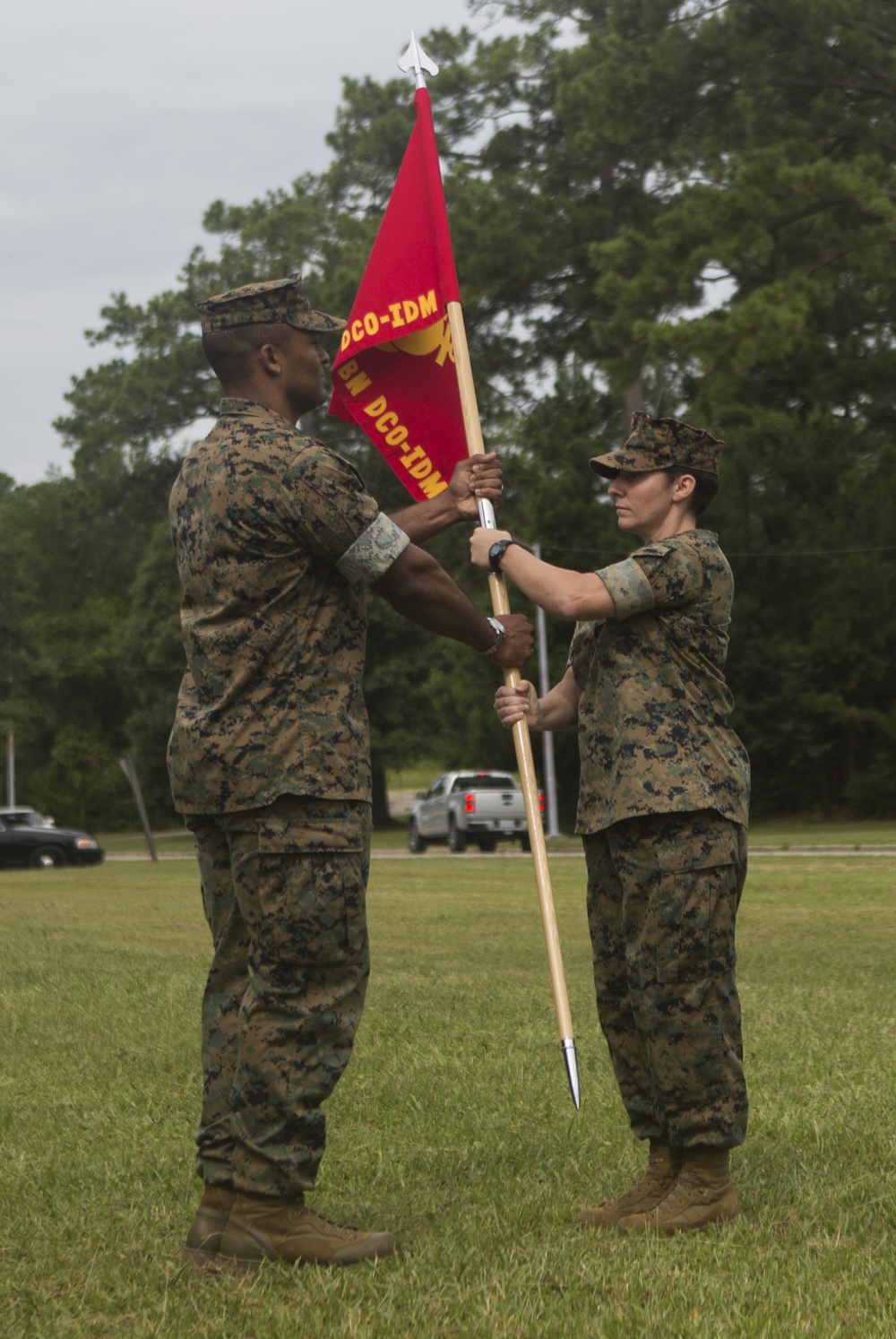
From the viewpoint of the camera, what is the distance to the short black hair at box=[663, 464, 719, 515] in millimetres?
4801

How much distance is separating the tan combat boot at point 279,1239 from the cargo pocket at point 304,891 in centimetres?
63

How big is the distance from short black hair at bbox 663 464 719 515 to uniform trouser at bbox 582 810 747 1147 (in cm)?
99

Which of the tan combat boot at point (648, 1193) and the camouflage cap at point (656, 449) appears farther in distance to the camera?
the camouflage cap at point (656, 449)

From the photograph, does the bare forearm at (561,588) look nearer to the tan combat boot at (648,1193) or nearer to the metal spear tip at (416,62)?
the tan combat boot at (648,1193)

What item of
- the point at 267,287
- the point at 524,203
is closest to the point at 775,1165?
the point at 267,287

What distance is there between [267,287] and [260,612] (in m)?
0.89

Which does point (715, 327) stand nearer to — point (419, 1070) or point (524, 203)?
point (524, 203)

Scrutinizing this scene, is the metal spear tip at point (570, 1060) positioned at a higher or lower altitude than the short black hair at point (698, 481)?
lower

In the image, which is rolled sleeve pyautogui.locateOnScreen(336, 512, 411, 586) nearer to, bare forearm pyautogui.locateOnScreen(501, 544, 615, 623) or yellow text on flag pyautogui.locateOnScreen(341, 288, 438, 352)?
bare forearm pyautogui.locateOnScreen(501, 544, 615, 623)

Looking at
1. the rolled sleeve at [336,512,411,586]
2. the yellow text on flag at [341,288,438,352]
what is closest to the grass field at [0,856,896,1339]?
Result: the rolled sleeve at [336,512,411,586]

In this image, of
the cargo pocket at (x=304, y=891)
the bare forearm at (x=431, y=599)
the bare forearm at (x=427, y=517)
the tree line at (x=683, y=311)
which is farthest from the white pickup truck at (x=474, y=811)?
the cargo pocket at (x=304, y=891)

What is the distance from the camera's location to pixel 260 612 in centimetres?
418

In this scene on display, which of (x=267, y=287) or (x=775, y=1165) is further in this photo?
(x=775, y=1165)

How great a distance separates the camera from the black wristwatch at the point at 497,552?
484 cm
